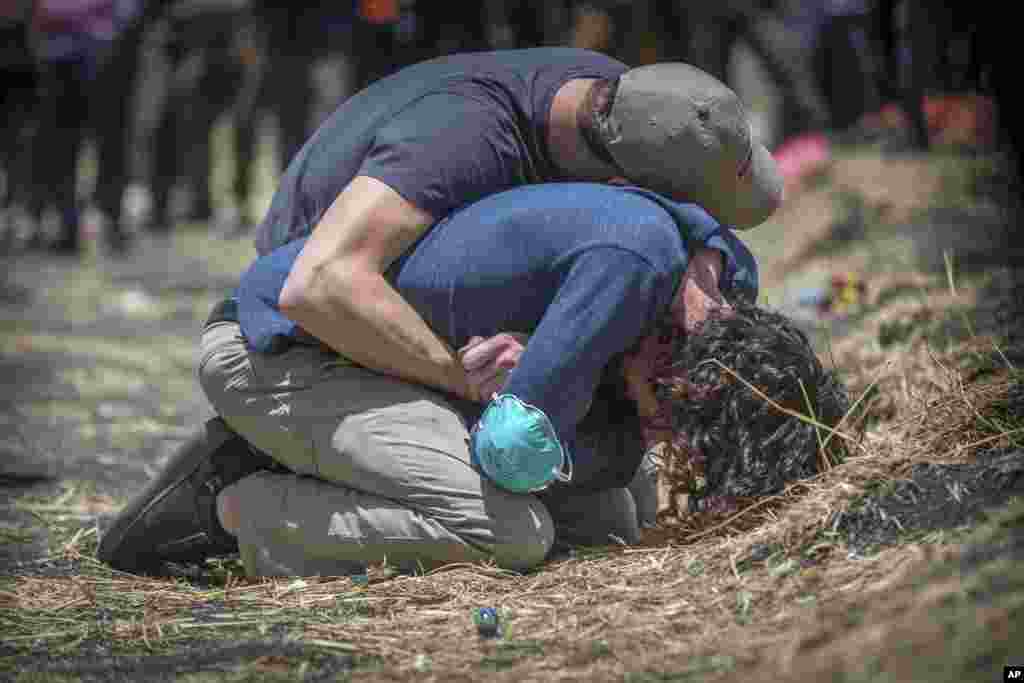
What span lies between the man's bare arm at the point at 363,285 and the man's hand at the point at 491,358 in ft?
0.16

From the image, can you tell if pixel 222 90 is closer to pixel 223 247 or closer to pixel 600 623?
pixel 223 247

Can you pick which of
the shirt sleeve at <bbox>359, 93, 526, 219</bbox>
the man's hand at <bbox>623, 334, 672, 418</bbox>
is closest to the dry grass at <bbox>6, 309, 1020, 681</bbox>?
the man's hand at <bbox>623, 334, 672, 418</bbox>

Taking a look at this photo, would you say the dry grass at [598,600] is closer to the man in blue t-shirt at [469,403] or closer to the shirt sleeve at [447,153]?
the man in blue t-shirt at [469,403]

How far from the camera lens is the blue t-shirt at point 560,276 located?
289cm

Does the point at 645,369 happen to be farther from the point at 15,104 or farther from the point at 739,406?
the point at 15,104

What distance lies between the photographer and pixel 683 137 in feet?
10.0

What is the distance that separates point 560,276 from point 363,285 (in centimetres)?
37

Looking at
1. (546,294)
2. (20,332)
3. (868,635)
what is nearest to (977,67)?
(546,294)

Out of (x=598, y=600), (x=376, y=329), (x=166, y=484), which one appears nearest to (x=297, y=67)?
(x=166, y=484)

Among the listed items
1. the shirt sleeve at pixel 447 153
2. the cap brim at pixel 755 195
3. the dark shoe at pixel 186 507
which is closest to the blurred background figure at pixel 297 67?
the cap brim at pixel 755 195

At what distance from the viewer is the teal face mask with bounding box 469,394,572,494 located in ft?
9.62

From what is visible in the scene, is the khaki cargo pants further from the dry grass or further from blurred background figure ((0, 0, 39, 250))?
blurred background figure ((0, 0, 39, 250))

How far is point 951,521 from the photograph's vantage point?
8.64 feet

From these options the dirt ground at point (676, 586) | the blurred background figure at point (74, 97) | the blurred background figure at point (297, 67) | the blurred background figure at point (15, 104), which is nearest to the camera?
the dirt ground at point (676, 586)
